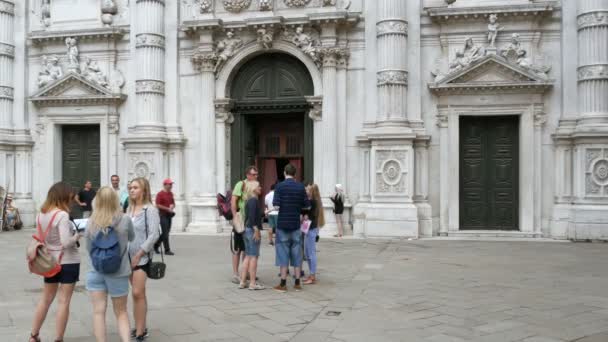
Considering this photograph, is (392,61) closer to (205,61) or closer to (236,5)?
(236,5)

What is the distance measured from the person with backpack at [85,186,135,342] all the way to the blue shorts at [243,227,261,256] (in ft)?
11.4

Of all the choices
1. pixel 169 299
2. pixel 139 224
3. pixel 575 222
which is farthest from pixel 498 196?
pixel 139 224

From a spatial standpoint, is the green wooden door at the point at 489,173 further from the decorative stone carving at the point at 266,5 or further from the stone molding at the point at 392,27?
the decorative stone carving at the point at 266,5

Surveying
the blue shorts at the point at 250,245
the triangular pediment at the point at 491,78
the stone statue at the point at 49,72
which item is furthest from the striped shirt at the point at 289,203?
the stone statue at the point at 49,72

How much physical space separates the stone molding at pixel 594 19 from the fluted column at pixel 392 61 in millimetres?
4914

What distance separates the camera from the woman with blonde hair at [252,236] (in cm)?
878

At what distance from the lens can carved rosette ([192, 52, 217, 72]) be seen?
59.7ft

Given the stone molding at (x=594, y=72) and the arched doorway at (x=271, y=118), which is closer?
the stone molding at (x=594, y=72)

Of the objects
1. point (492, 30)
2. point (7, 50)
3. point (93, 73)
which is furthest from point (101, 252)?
point (7, 50)

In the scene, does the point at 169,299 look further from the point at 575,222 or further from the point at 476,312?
the point at 575,222

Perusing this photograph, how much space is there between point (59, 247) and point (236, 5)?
14.1m

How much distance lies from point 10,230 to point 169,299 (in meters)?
13.5

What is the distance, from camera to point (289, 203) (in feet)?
28.8

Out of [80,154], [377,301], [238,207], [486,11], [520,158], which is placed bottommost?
[377,301]
